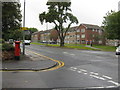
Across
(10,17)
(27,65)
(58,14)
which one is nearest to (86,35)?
(58,14)

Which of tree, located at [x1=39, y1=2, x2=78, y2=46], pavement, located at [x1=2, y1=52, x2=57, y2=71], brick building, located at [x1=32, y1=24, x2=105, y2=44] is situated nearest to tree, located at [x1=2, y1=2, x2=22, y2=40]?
pavement, located at [x1=2, y1=52, x2=57, y2=71]

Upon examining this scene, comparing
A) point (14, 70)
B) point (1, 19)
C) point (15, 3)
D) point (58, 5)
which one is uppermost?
point (58, 5)

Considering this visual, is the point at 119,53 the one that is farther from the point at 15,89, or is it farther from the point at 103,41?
the point at 103,41

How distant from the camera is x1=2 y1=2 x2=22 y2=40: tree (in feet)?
47.3

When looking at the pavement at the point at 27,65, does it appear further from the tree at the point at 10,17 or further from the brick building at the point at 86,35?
the brick building at the point at 86,35

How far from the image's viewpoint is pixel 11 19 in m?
15.9

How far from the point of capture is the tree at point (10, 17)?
14414 millimetres

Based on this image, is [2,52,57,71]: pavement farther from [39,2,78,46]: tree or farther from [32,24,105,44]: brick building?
[32,24,105,44]: brick building

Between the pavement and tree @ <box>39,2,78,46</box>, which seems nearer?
the pavement

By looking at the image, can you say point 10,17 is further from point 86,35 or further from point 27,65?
point 86,35

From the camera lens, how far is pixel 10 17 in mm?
15375

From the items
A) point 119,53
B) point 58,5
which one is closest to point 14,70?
point 119,53

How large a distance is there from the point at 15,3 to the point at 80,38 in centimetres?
5547

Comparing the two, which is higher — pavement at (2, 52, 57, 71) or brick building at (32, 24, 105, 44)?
brick building at (32, 24, 105, 44)
